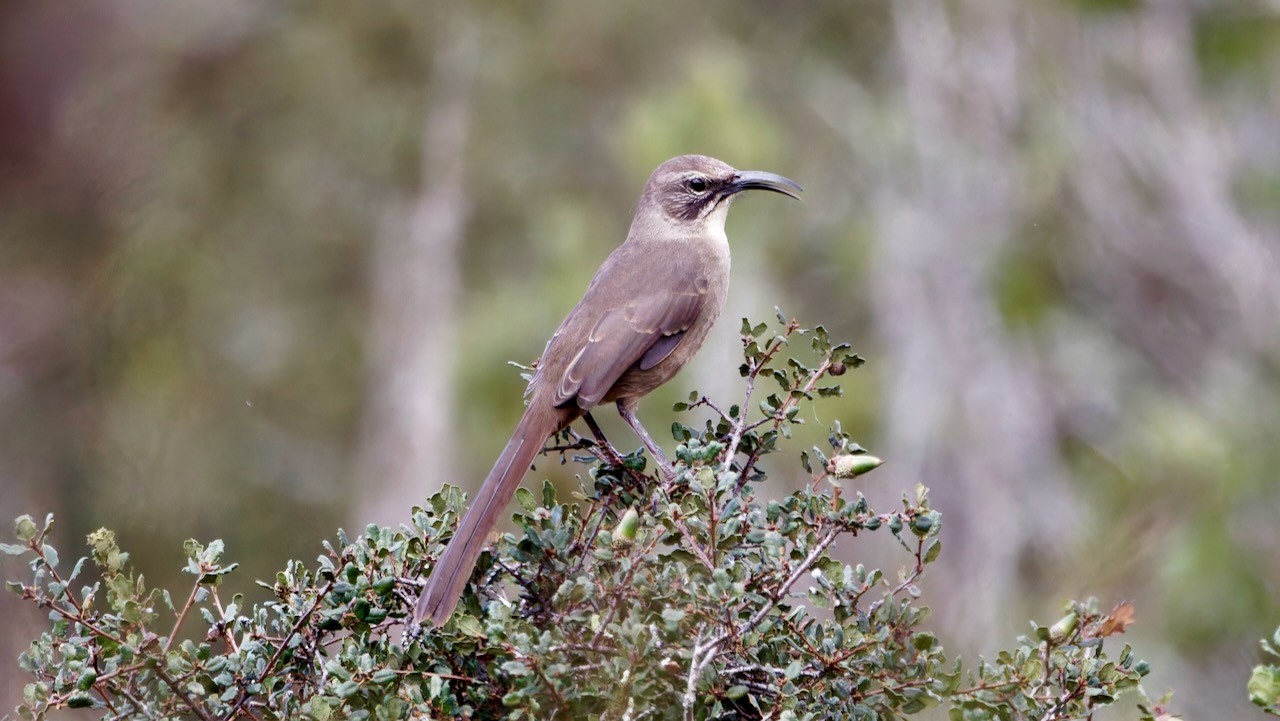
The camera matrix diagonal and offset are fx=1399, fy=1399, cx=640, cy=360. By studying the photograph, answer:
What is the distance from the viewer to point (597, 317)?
4.87m

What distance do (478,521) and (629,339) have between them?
1559mm

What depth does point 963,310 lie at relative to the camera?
45.4 ft

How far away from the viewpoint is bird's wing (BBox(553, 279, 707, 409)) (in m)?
4.50

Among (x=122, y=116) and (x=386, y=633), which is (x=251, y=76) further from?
(x=386, y=633)

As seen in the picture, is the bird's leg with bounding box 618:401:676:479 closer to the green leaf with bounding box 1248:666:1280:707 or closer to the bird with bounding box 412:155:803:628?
the bird with bounding box 412:155:803:628

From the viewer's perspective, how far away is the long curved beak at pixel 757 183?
17.7ft

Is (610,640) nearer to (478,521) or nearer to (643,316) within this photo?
(478,521)

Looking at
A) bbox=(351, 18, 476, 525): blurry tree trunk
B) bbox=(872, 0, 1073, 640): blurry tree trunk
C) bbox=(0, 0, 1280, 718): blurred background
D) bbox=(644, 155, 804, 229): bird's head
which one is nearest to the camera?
bbox=(644, 155, 804, 229): bird's head

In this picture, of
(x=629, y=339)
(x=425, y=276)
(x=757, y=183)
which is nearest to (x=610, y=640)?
(x=629, y=339)

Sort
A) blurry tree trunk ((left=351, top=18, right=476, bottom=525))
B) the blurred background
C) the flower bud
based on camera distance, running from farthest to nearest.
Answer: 1. blurry tree trunk ((left=351, top=18, right=476, bottom=525))
2. the blurred background
3. the flower bud

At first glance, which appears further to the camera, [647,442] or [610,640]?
[647,442]

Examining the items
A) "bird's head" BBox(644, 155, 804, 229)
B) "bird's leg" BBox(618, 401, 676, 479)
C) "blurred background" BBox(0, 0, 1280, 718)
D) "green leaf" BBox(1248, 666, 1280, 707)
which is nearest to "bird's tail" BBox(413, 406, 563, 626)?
"bird's leg" BBox(618, 401, 676, 479)

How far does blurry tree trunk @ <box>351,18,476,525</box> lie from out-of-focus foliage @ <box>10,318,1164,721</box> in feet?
42.2

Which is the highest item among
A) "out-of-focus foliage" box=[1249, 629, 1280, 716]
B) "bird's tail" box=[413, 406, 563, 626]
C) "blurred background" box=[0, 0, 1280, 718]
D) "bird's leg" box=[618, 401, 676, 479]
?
"blurred background" box=[0, 0, 1280, 718]
